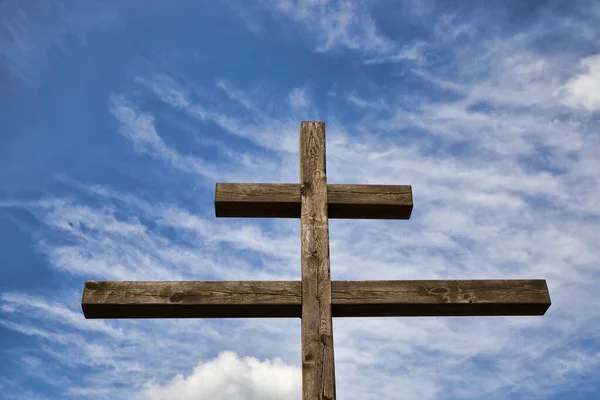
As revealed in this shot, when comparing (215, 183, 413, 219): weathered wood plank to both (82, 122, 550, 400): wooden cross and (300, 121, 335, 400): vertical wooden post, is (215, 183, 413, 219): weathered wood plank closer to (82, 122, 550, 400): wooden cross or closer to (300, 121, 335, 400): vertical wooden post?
(82, 122, 550, 400): wooden cross

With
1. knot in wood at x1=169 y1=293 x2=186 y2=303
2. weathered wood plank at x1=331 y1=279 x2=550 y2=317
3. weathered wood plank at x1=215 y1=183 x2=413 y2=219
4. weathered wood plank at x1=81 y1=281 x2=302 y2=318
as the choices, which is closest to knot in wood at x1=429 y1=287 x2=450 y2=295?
weathered wood plank at x1=331 y1=279 x2=550 y2=317

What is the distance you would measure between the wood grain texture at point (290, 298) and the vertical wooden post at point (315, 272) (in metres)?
0.10

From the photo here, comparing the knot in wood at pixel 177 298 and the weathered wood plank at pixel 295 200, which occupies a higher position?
the weathered wood plank at pixel 295 200

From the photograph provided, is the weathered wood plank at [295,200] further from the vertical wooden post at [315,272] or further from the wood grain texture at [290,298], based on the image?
the wood grain texture at [290,298]

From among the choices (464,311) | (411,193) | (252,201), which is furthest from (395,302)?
(252,201)

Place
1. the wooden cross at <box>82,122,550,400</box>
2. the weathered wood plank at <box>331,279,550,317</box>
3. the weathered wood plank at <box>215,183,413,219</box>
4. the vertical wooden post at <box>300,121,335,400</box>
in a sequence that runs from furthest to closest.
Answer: the weathered wood plank at <box>215,183,413,219</box>
the weathered wood plank at <box>331,279,550,317</box>
the wooden cross at <box>82,122,550,400</box>
the vertical wooden post at <box>300,121,335,400</box>

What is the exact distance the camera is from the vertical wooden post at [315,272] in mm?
4516

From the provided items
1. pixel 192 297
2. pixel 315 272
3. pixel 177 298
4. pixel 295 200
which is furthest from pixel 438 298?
pixel 177 298

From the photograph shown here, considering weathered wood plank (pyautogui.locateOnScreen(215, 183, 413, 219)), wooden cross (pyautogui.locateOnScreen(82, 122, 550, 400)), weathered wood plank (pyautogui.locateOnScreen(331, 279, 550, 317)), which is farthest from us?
weathered wood plank (pyautogui.locateOnScreen(215, 183, 413, 219))

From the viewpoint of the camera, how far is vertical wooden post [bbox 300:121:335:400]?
4.52 meters

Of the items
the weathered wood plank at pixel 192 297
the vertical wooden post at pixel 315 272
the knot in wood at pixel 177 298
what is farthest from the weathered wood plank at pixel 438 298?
the knot in wood at pixel 177 298

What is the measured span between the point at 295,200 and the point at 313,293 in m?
0.79

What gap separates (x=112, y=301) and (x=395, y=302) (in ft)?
6.94

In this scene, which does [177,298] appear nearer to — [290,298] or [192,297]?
[192,297]
